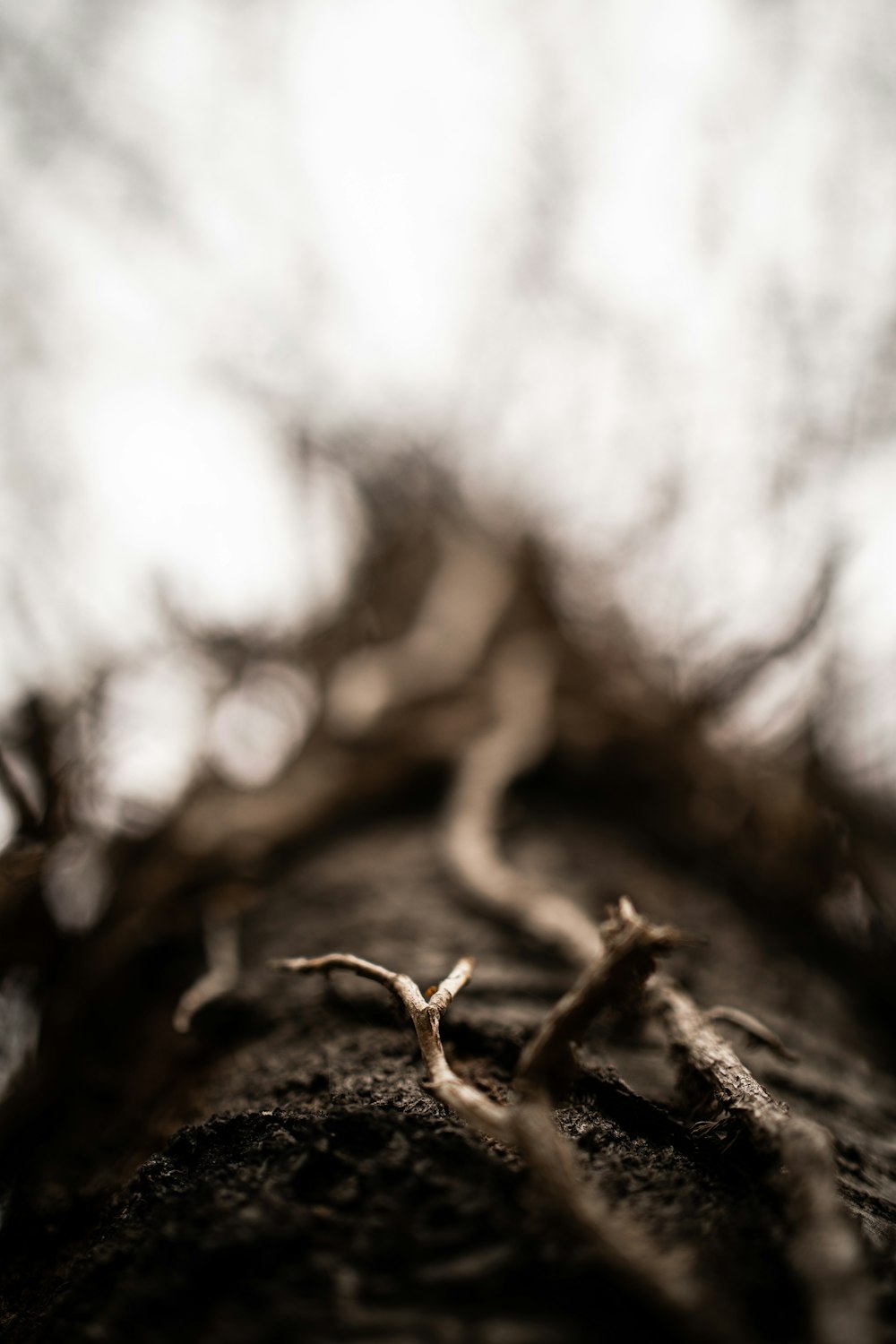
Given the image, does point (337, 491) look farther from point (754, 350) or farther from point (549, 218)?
point (754, 350)

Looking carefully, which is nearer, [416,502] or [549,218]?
[549,218]

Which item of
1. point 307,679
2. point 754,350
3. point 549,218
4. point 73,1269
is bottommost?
point 307,679

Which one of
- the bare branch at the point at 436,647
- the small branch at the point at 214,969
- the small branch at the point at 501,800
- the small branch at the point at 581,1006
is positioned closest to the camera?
the small branch at the point at 581,1006

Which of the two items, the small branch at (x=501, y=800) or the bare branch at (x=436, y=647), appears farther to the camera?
the bare branch at (x=436, y=647)

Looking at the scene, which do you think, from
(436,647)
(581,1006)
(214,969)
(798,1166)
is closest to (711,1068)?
(798,1166)

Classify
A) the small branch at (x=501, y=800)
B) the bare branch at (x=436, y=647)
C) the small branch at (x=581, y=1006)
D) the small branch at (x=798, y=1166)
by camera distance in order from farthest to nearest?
the bare branch at (x=436, y=647) < the small branch at (x=501, y=800) < the small branch at (x=581, y=1006) < the small branch at (x=798, y=1166)

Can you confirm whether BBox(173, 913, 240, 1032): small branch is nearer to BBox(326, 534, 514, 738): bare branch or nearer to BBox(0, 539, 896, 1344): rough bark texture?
BBox(0, 539, 896, 1344): rough bark texture

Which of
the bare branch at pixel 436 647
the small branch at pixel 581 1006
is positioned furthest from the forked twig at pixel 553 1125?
the bare branch at pixel 436 647

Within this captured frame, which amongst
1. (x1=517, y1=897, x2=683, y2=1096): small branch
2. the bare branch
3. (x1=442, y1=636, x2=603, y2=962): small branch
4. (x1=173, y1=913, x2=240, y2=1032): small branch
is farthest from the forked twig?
the bare branch

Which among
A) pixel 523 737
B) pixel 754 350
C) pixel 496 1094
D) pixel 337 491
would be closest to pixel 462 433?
pixel 337 491

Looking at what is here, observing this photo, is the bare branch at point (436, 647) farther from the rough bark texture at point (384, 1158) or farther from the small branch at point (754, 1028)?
the small branch at point (754, 1028)

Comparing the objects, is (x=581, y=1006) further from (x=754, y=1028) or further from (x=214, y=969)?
(x=214, y=969)
